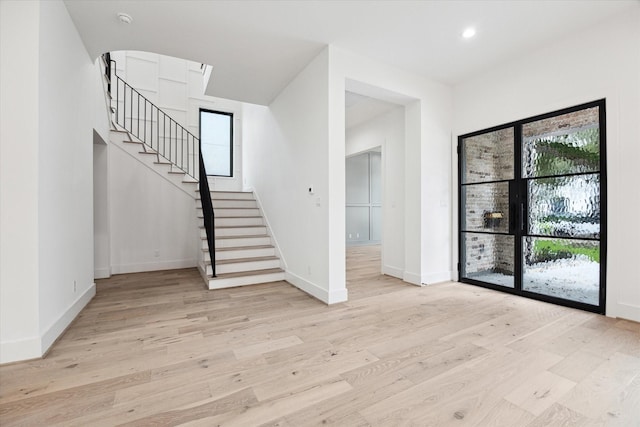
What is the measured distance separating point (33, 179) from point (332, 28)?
2998 millimetres

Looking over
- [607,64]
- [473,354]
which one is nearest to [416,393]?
[473,354]

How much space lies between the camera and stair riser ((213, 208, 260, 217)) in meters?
5.38

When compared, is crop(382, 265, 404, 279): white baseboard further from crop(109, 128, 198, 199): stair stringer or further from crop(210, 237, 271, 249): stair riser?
crop(109, 128, 198, 199): stair stringer

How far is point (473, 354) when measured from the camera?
6.83ft

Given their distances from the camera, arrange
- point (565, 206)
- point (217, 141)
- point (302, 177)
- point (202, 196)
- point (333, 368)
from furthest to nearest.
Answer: point (217, 141) → point (202, 196) → point (302, 177) → point (565, 206) → point (333, 368)

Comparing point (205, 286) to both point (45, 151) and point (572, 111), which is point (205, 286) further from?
point (572, 111)

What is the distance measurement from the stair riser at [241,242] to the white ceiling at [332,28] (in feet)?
8.74

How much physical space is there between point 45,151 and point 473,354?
370 cm

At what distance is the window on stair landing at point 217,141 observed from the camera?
7.04 metres

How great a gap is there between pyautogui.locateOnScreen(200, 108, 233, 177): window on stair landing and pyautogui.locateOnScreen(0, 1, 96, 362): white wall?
443 centimetres

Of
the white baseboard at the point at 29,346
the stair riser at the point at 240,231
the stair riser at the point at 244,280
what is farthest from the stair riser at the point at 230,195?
the white baseboard at the point at 29,346

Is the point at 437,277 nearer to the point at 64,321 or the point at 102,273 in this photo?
the point at 64,321

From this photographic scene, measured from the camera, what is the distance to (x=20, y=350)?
203 centimetres

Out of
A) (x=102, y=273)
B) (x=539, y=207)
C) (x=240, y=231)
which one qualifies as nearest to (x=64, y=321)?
(x=102, y=273)
